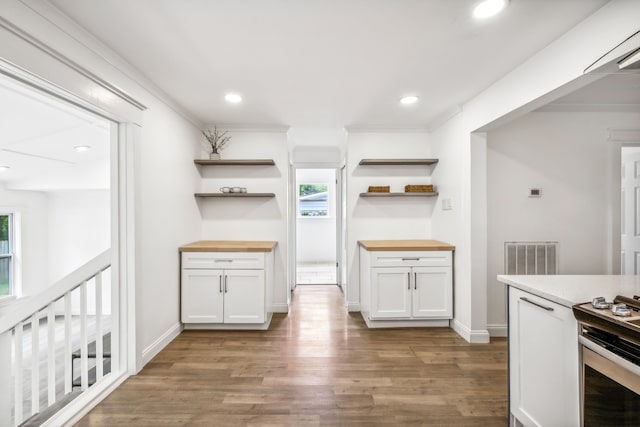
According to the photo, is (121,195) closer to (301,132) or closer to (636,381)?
(301,132)

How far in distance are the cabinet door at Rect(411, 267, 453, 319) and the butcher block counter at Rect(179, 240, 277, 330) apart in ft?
5.39

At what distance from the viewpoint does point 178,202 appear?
3053 mm

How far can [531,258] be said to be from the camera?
9.63 feet

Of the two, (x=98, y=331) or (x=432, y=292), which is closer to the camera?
(x=98, y=331)

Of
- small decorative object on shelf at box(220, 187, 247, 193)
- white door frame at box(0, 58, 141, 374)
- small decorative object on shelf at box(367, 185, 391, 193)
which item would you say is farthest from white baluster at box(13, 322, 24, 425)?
small decorative object on shelf at box(367, 185, 391, 193)

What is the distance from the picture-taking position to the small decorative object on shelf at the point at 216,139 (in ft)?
11.9

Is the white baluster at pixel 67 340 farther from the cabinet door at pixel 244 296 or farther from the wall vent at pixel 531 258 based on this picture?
the wall vent at pixel 531 258

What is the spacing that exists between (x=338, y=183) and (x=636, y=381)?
4.12m

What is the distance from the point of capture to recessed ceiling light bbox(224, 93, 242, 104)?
9.04 feet

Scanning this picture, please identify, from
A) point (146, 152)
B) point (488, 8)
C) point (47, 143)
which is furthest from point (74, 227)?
point (488, 8)

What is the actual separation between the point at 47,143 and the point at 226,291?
8.99 feet

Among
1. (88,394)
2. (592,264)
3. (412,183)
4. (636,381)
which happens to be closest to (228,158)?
(412,183)

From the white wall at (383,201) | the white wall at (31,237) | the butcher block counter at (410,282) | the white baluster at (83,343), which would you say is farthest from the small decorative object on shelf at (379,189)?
the white wall at (31,237)

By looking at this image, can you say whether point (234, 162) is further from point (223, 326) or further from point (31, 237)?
point (31, 237)
